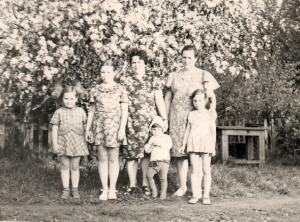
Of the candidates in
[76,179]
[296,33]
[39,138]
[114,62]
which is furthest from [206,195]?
[296,33]

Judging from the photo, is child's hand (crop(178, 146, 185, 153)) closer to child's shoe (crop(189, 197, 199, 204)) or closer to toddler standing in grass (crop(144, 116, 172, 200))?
toddler standing in grass (crop(144, 116, 172, 200))

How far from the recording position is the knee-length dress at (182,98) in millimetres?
7598

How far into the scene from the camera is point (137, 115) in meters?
7.64

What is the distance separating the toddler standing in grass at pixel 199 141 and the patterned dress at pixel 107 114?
1002 millimetres

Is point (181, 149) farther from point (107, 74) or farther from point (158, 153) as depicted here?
point (107, 74)

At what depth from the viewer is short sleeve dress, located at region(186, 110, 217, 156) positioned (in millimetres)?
7328

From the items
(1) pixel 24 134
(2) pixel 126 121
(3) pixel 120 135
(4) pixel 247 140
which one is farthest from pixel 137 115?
(4) pixel 247 140

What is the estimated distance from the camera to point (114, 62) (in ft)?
30.8

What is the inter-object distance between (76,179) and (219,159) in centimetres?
518

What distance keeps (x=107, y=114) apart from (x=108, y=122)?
116 mm

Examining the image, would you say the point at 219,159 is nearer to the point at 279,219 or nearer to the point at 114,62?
the point at 114,62

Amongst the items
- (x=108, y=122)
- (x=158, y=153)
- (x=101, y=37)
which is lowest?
(x=158, y=153)

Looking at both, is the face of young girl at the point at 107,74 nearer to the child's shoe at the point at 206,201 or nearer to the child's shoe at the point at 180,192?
the child's shoe at the point at 180,192

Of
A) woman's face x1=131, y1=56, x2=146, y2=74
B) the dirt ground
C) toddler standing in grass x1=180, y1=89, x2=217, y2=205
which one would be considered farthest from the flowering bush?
the dirt ground
